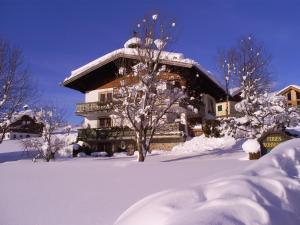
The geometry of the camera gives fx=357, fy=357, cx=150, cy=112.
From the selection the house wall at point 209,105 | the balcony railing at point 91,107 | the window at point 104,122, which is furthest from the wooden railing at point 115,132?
the house wall at point 209,105

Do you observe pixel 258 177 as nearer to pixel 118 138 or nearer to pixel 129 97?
pixel 129 97

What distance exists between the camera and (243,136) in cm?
2523

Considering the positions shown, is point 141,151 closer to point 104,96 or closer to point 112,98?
point 112,98

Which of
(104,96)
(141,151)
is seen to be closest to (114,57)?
(104,96)

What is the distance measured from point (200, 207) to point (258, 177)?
1.34m

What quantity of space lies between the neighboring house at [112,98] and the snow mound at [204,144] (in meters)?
1.06

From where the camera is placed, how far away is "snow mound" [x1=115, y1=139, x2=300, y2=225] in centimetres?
318

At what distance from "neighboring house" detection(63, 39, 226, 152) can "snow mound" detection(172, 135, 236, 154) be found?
1.06m

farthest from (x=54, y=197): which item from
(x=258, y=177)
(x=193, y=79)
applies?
(x=193, y=79)

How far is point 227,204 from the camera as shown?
3377 mm

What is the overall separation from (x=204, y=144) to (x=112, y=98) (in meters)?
7.75

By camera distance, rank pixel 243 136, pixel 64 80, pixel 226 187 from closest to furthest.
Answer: pixel 226 187, pixel 243 136, pixel 64 80

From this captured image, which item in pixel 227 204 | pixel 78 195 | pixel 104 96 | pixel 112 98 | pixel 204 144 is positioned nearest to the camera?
pixel 227 204

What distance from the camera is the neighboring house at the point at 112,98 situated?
26.5 metres
